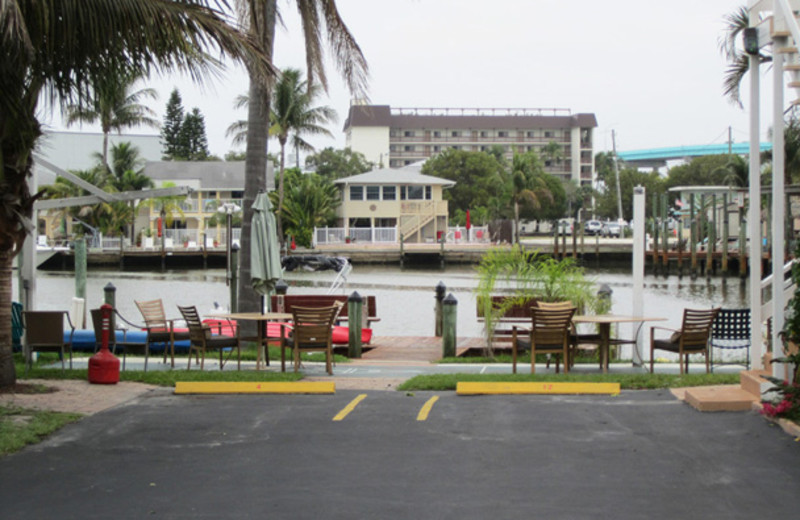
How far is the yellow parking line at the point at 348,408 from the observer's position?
30.4ft

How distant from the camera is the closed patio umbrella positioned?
15.2m

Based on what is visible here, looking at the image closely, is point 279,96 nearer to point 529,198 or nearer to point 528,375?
point 529,198

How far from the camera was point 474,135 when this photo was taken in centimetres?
12244

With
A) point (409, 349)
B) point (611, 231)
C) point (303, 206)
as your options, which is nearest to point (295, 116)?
point (303, 206)

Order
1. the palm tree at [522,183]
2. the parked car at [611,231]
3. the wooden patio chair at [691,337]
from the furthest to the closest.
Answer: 1. the parked car at [611,231]
2. the palm tree at [522,183]
3. the wooden patio chair at [691,337]

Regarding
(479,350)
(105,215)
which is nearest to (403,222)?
(105,215)

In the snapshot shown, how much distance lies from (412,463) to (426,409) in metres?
2.28

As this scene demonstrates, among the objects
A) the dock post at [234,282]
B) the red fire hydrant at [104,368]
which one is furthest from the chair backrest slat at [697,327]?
the dock post at [234,282]

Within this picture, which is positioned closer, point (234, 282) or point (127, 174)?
point (234, 282)

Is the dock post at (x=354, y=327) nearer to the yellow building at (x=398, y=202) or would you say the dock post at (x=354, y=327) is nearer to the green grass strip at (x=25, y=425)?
the green grass strip at (x=25, y=425)

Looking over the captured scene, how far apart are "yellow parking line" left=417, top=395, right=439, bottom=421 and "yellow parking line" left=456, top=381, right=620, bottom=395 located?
0.45 metres

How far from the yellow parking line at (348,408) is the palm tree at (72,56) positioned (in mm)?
3912

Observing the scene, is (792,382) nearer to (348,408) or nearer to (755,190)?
(755,190)

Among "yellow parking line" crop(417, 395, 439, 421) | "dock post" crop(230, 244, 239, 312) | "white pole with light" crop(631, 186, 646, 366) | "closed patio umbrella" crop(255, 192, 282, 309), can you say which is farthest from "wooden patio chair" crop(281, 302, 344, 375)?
"dock post" crop(230, 244, 239, 312)
